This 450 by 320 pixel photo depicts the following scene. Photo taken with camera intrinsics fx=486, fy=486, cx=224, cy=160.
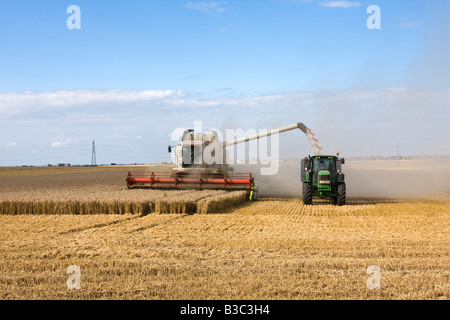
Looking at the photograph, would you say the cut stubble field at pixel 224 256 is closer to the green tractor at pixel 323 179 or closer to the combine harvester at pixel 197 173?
the green tractor at pixel 323 179

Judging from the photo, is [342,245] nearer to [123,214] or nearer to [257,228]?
[257,228]

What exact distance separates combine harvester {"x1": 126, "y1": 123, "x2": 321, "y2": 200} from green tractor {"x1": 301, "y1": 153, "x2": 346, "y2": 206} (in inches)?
77.2

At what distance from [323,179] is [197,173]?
20.2 ft

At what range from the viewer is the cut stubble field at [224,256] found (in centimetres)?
687

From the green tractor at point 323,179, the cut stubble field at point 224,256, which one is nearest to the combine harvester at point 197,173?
the green tractor at point 323,179

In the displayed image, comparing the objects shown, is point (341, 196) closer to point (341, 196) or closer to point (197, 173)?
point (341, 196)

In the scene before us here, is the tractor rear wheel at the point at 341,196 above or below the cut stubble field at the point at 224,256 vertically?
above

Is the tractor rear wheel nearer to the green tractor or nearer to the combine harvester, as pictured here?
the green tractor

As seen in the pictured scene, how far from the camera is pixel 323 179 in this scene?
1950 cm

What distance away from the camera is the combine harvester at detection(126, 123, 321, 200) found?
21328 mm

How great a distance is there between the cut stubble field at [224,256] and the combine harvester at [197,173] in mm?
5703

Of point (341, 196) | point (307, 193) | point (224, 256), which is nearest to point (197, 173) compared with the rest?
point (307, 193)
